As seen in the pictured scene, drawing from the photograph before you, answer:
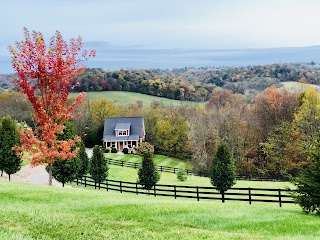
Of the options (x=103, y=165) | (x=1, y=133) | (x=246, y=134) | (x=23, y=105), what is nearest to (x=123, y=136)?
(x=23, y=105)

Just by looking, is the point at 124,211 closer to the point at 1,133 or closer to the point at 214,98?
the point at 1,133

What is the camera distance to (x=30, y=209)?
51.0 ft

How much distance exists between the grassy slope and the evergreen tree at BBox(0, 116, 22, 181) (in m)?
19.9

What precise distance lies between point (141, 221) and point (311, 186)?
7931mm

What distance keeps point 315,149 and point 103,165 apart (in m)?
29.2

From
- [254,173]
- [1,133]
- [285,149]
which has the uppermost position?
[1,133]

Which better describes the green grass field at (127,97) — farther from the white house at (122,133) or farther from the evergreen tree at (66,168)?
the evergreen tree at (66,168)

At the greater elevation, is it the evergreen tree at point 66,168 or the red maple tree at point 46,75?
the red maple tree at point 46,75

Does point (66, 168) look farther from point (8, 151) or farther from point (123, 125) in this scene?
point (123, 125)

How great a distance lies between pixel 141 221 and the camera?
1461cm

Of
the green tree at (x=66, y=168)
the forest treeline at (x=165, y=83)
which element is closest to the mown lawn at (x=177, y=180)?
the green tree at (x=66, y=168)

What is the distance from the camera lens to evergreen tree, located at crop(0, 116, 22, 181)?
38.6 meters

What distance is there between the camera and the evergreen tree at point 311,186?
18547 mm

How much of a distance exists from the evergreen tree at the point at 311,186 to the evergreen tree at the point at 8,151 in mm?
26763
